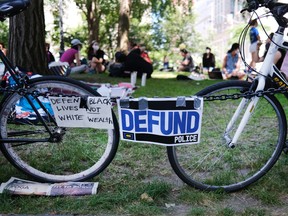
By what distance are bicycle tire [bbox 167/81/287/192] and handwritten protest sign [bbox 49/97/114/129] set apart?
52cm

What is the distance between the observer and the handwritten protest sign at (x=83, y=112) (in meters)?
2.58

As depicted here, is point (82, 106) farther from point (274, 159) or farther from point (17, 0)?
point (274, 159)

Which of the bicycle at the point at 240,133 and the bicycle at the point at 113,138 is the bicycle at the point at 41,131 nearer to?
the bicycle at the point at 113,138

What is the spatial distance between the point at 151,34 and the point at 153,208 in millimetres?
32212

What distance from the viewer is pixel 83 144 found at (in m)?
3.27

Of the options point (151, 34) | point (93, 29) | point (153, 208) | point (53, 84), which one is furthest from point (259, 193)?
point (151, 34)

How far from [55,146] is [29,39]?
4.60 meters

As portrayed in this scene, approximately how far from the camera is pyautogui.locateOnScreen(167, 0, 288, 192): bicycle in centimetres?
256

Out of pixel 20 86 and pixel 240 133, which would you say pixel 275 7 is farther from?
pixel 20 86

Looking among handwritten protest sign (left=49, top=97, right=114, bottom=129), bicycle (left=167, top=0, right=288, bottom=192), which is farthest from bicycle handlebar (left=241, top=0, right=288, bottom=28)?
handwritten protest sign (left=49, top=97, right=114, bottom=129)

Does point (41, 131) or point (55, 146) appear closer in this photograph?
point (41, 131)

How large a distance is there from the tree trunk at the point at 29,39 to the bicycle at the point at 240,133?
4.74 metres

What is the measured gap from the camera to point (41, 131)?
2703 millimetres

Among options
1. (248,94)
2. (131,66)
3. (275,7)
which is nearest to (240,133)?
(248,94)
